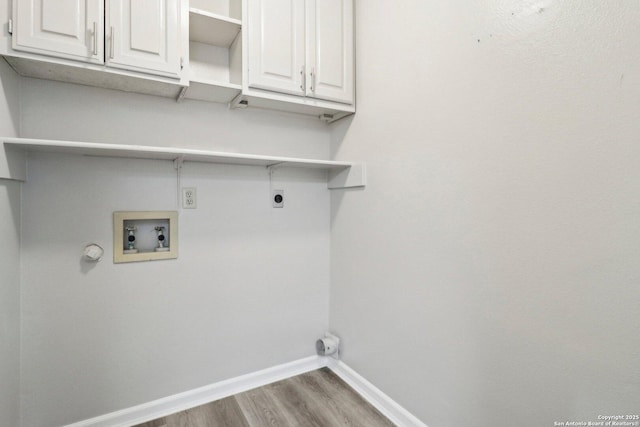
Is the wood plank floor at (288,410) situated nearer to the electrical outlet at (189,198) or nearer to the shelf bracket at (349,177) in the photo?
the electrical outlet at (189,198)

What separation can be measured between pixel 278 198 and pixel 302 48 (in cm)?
94

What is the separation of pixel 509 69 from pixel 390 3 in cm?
89

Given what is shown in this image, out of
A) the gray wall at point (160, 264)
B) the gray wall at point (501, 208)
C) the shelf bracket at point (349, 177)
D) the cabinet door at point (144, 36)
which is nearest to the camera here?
the gray wall at point (501, 208)

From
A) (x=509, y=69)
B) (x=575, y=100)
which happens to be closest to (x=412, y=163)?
(x=509, y=69)

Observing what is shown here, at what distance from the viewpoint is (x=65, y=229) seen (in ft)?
5.05

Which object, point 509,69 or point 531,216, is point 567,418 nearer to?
point 531,216

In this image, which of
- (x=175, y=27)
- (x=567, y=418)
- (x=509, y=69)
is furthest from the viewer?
(x=175, y=27)

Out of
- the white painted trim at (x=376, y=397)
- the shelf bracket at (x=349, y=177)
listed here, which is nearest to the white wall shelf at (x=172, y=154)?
the shelf bracket at (x=349, y=177)

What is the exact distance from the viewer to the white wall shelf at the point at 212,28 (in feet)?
5.17

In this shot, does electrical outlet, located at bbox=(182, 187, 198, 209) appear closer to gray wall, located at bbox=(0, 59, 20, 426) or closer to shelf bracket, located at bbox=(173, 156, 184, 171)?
shelf bracket, located at bbox=(173, 156, 184, 171)

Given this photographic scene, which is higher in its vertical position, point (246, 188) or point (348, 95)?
point (348, 95)

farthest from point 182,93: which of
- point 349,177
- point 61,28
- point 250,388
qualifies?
point 250,388

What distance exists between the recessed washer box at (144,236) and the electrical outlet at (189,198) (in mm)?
77

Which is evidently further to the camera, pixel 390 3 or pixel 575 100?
pixel 390 3
